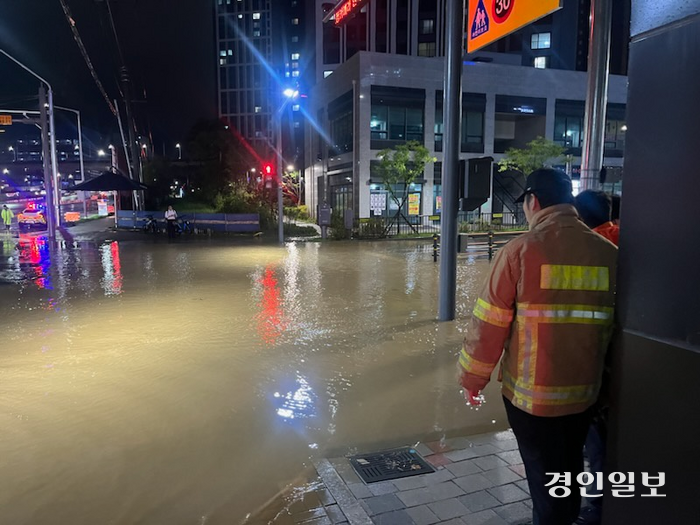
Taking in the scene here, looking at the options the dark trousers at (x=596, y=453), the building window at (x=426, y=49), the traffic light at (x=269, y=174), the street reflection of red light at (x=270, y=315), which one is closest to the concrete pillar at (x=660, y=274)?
the dark trousers at (x=596, y=453)

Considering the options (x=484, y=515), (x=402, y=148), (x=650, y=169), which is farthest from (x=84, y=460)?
(x=402, y=148)

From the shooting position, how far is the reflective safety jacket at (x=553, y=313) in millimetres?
2434

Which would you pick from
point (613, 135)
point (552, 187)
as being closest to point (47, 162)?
point (552, 187)

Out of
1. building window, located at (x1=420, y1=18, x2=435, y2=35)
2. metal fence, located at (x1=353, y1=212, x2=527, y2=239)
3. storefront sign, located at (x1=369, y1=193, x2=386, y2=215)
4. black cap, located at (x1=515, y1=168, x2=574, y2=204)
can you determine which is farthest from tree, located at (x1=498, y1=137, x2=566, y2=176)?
building window, located at (x1=420, y1=18, x2=435, y2=35)

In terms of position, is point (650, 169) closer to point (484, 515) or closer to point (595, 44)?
point (484, 515)

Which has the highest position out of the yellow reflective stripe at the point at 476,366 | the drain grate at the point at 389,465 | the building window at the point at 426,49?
the building window at the point at 426,49

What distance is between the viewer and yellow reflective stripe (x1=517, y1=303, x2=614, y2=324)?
242cm

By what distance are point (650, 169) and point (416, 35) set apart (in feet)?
208

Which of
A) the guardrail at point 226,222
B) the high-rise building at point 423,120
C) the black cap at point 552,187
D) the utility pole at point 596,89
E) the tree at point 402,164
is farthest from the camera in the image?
the high-rise building at point 423,120

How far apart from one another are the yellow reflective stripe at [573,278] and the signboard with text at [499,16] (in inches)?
192

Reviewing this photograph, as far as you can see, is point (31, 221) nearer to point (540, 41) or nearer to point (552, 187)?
point (552, 187)

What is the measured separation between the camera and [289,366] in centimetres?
663

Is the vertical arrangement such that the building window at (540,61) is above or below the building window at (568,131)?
above

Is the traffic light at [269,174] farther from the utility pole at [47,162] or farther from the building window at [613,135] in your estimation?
the building window at [613,135]
